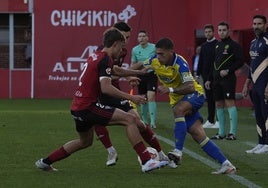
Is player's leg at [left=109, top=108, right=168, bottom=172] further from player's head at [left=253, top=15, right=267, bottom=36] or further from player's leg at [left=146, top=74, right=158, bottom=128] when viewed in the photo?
player's leg at [left=146, top=74, right=158, bottom=128]

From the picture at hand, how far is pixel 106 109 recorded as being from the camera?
9.77m

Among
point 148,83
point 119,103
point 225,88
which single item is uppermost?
point 119,103

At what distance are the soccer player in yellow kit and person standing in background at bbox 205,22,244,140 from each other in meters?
4.55

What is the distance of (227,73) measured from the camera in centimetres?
1507

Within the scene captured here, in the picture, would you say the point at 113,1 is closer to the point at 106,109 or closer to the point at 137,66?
the point at 137,66

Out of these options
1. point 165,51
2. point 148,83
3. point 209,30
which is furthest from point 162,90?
point 209,30

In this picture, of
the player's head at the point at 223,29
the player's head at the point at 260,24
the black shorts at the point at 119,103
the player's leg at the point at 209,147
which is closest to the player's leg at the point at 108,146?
the black shorts at the point at 119,103

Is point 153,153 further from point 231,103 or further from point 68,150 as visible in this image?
point 231,103

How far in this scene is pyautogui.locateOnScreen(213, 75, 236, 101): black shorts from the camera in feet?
49.2

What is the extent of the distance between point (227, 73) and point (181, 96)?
480cm

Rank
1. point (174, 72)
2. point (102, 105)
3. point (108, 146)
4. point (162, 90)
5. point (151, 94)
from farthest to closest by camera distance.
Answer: point (151, 94), point (108, 146), point (174, 72), point (162, 90), point (102, 105)

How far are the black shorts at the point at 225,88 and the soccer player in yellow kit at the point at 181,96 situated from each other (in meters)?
4.51

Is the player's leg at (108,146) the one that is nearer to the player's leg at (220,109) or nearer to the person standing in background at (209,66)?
the player's leg at (220,109)

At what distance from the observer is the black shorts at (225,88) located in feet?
49.2
